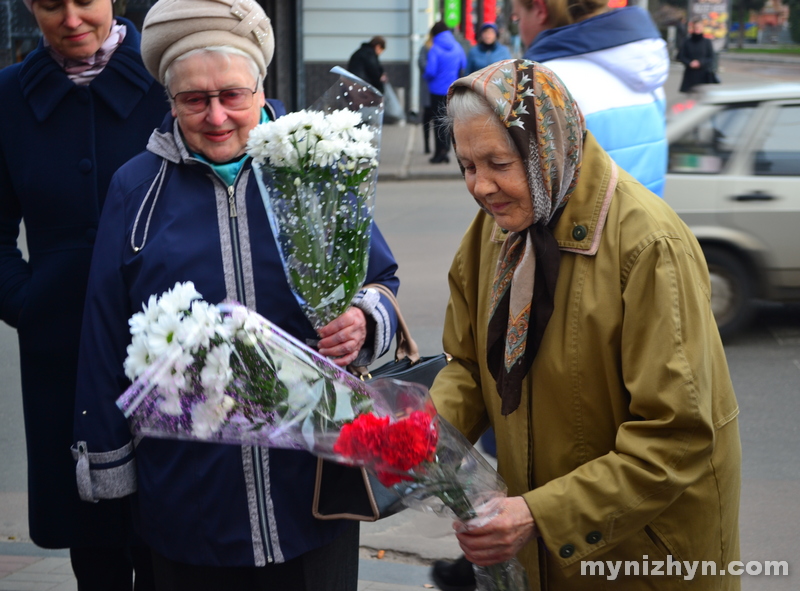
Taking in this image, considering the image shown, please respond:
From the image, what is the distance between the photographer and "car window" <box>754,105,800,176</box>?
21.2 feet

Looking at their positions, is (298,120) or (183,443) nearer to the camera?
(298,120)

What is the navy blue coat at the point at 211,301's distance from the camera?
235cm

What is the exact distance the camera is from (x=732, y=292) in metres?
6.81

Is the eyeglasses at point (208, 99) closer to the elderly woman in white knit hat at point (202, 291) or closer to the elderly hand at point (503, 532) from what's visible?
the elderly woman in white knit hat at point (202, 291)

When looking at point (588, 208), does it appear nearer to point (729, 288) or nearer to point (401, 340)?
point (401, 340)

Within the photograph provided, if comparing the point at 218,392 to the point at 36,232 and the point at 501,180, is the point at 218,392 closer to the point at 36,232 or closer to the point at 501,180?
the point at 501,180

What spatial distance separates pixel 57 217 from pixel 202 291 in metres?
0.74

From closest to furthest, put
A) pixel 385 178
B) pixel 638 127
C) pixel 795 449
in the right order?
1. pixel 638 127
2. pixel 795 449
3. pixel 385 178

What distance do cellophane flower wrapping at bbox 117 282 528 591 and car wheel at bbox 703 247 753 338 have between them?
5.19 meters

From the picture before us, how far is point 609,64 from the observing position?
3086mm

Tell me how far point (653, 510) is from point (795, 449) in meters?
3.77

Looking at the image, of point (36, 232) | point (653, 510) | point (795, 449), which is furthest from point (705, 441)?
point (795, 449)

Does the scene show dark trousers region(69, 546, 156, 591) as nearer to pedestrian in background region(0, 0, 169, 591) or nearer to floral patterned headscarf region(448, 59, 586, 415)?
pedestrian in background region(0, 0, 169, 591)

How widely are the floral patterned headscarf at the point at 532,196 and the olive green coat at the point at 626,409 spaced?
3 cm
